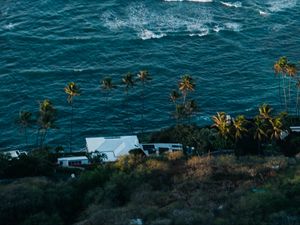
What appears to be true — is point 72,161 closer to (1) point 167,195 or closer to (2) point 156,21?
(1) point 167,195

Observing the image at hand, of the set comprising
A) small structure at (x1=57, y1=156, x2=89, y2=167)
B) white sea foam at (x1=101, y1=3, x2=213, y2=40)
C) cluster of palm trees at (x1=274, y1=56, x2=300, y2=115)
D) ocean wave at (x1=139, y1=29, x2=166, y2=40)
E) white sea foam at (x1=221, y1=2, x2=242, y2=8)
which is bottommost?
small structure at (x1=57, y1=156, x2=89, y2=167)

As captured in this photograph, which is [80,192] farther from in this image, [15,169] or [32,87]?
[32,87]

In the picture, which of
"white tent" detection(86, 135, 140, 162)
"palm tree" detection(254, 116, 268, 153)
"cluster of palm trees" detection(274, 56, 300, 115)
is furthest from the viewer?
"cluster of palm trees" detection(274, 56, 300, 115)

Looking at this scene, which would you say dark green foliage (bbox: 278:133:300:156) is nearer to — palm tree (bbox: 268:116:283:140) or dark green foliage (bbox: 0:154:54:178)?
palm tree (bbox: 268:116:283:140)

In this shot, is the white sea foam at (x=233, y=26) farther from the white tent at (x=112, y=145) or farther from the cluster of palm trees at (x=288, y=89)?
the white tent at (x=112, y=145)

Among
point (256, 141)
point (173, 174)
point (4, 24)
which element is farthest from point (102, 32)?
point (173, 174)

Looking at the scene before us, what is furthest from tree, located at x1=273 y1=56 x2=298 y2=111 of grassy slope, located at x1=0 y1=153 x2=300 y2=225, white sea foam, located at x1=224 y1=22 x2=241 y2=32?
grassy slope, located at x1=0 y1=153 x2=300 y2=225

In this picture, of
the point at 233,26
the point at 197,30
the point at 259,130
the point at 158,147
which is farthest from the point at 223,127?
the point at 233,26
